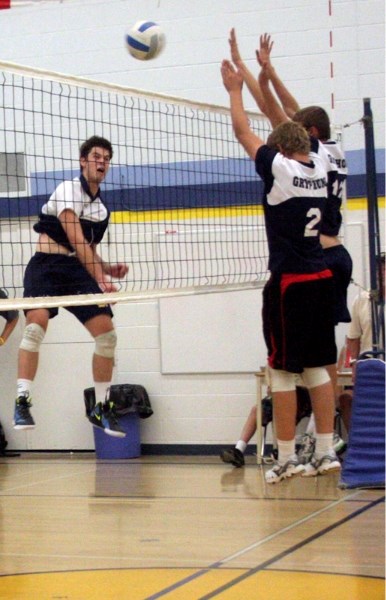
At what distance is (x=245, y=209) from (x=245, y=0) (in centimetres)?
219

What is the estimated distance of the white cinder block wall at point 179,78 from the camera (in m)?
10.7

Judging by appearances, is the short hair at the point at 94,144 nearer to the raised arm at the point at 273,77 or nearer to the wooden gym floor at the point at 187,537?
the raised arm at the point at 273,77

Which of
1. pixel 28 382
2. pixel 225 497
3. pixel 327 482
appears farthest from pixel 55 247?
pixel 327 482

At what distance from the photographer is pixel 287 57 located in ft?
35.7

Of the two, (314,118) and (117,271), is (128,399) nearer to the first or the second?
(117,271)

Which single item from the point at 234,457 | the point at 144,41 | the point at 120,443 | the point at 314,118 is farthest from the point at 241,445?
the point at 144,41

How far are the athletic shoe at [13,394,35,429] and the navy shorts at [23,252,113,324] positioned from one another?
27.6 inches

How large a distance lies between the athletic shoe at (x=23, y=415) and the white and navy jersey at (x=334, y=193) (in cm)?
236

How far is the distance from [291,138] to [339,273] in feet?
4.07

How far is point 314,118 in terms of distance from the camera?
23.9 ft

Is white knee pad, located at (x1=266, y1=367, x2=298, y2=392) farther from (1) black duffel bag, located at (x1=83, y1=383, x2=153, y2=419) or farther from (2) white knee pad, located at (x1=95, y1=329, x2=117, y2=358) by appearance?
(1) black duffel bag, located at (x1=83, y1=383, x2=153, y2=419)

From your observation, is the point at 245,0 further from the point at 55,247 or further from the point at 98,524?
the point at 98,524

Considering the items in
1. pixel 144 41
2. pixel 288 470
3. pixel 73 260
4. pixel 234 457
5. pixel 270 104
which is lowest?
pixel 234 457

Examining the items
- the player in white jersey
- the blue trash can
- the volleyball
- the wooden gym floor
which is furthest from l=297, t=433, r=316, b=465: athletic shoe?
the volleyball
